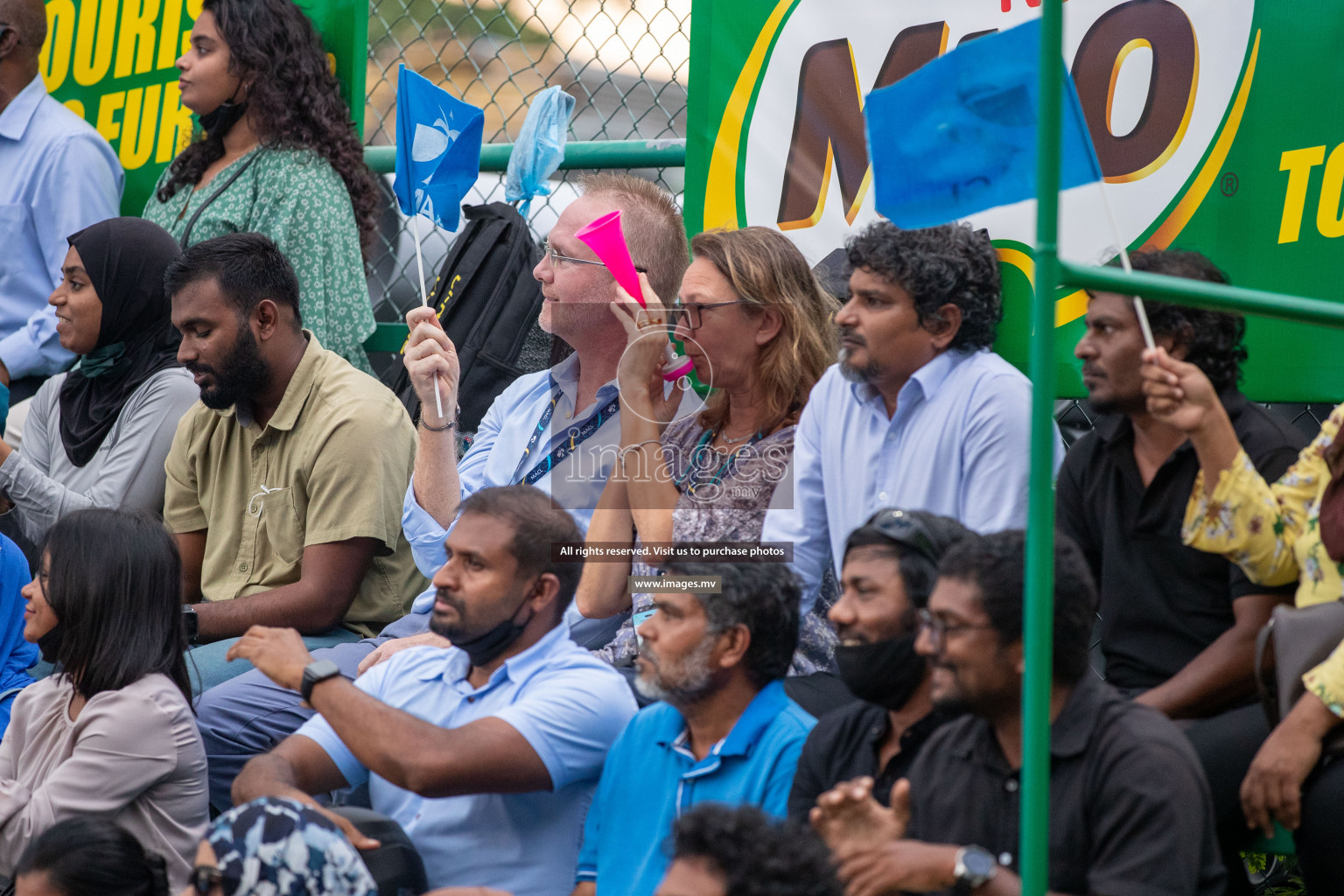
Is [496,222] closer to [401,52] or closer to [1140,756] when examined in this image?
[401,52]

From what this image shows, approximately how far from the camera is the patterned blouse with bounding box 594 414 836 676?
320 centimetres

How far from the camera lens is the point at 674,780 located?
2.68 metres

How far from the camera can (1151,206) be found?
3.69 metres

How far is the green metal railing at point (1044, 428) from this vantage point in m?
1.95

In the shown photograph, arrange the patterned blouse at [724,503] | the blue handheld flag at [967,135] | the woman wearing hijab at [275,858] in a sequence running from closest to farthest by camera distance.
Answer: the blue handheld flag at [967,135] < the woman wearing hijab at [275,858] < the patterned blouse at [724,503]

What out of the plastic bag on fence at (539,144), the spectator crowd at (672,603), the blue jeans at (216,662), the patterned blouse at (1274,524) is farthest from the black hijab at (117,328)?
the patterned blouse at (1274,524)

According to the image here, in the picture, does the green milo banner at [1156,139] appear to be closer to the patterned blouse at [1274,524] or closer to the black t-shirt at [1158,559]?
the black t-shirt at [1158,559]

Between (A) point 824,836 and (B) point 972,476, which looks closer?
(A) point 824,836

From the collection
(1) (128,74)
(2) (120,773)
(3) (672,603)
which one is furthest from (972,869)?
(1) (128,74)

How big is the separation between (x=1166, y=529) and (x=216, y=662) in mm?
2337

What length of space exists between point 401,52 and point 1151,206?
2.91 m

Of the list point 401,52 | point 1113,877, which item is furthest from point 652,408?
point 401,52

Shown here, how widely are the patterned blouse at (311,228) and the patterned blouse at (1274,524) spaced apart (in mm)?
2943

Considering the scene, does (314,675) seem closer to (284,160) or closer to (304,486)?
(304,486)
